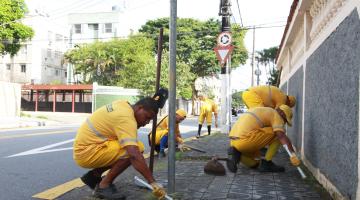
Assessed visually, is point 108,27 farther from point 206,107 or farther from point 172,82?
point 172,82

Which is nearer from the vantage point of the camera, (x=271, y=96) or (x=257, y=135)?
(x=257, y=135)

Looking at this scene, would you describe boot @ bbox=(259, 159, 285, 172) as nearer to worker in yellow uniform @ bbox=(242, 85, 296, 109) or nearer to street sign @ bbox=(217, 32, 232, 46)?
worker in yellow uniform @ bbox=(242, 85, 296, 109)

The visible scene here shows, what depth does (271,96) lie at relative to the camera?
8203mm

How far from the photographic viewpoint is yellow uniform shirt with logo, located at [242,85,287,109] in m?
8.14

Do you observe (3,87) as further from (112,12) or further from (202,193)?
(112,12)

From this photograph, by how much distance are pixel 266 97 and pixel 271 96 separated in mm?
117

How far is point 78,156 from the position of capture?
4.41m

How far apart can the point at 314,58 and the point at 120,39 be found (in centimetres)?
3735

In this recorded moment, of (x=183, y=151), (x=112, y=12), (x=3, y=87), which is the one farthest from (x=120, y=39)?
(x=183, y=151)

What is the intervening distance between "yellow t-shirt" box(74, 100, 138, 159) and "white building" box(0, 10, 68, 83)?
43.3 metres

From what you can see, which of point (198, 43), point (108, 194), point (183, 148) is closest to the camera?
point (108, 194)

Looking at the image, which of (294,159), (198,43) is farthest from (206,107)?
(198,43)

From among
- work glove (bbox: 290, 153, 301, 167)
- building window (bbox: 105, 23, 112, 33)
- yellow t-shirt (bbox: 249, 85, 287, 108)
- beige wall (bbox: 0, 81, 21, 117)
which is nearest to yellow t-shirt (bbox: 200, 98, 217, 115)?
yellow t-shirt (bbox: 249, 85, 287, 108)

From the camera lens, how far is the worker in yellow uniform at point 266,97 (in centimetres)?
813
